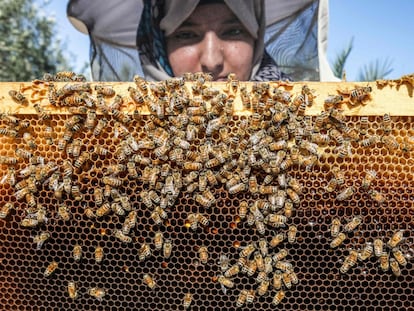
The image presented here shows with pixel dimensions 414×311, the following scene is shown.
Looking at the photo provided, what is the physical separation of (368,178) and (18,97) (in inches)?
92.3

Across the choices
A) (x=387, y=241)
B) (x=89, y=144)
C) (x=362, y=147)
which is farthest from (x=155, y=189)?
(x=387, y=241)

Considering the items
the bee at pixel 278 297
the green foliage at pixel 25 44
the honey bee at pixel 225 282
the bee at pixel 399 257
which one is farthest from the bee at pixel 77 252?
the green foliage at pixel 25 44

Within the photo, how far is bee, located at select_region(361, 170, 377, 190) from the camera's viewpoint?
109 inches

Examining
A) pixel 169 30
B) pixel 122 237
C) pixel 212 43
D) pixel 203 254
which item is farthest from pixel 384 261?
pixel 169 30

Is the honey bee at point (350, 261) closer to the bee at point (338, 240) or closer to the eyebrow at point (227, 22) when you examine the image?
the bee at point (338, 240)

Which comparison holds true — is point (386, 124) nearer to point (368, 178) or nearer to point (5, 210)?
point (368, 178)

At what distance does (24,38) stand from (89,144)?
1317 centimetres

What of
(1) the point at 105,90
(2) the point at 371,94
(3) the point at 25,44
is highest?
(2) the point at 371,94

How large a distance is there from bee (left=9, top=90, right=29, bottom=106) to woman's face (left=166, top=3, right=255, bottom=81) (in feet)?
9.60

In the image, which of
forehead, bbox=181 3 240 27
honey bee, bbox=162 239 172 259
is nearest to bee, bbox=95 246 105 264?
honey bee, bbox=162 239 172 259

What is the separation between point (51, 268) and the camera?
3.02m

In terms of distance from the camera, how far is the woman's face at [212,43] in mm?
5520

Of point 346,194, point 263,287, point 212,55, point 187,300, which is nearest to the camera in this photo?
point 346,194

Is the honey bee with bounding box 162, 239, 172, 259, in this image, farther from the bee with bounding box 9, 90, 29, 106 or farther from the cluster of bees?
the bee with bounding box 9, 90, 29, 106
